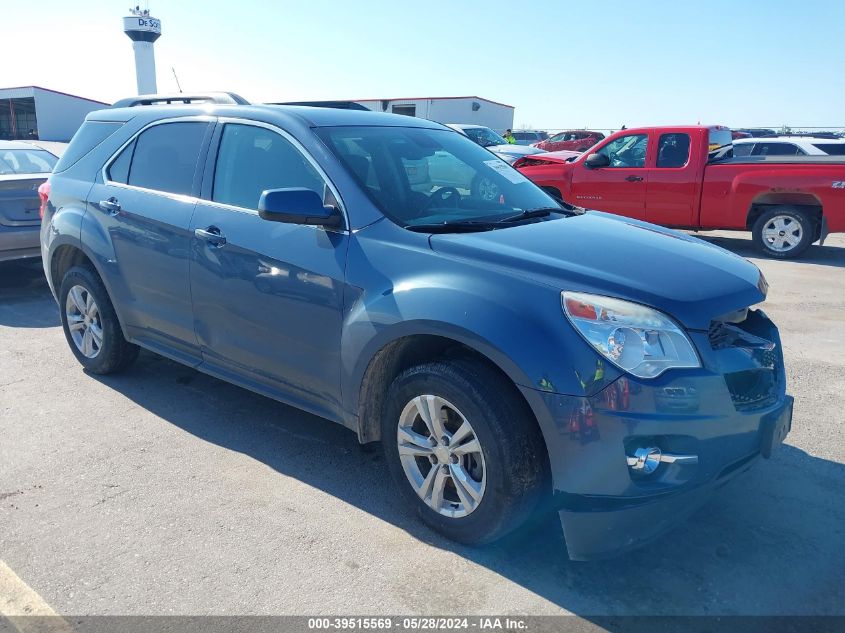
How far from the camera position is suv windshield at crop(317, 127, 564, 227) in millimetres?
3502

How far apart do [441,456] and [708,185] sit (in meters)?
8.69

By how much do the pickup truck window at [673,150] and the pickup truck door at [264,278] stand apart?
8.32m

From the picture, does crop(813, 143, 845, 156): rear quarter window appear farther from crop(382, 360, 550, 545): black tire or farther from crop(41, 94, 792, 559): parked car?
crop(382, 360, 550, 545): black tire

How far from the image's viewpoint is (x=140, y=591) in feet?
9.08

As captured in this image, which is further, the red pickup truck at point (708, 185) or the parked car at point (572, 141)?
the parked car at point (572, 141)

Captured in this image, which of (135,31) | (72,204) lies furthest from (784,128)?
(135,31)

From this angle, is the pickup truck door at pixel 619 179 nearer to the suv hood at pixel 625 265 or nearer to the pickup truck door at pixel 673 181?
the pickup truck door at pixel 673 181

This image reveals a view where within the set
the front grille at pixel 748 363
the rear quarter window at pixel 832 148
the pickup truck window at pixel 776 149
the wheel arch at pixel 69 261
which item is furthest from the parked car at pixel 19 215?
the rear quarter window at pixel 832 148

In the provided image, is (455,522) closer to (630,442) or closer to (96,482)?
(630,442)

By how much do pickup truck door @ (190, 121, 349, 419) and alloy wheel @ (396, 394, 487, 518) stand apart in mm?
459

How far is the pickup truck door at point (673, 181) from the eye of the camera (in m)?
10.4

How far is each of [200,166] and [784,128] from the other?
120ft

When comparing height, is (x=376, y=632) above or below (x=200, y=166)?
below

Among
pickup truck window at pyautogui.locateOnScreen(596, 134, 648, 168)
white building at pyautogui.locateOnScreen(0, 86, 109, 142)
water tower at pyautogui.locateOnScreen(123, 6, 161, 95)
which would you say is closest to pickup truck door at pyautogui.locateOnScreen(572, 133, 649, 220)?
pickup truck window at pyautogui.locateOnScreen(596, 134, 648, 168)
